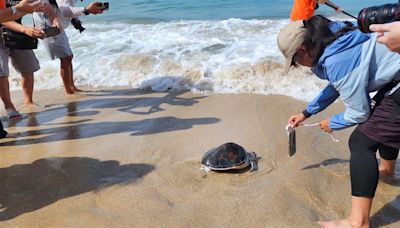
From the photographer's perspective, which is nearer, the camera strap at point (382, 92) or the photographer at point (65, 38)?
the camera strap at point (382, 92)

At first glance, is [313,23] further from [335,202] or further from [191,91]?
[191,91]

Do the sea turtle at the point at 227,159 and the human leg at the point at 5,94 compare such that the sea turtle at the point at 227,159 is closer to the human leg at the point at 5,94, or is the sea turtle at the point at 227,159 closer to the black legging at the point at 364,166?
the black legging at the point at 364,166

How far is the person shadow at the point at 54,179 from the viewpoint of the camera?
10.4 ft

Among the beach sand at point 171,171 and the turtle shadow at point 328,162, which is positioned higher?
the turtle shadow at point 328,162

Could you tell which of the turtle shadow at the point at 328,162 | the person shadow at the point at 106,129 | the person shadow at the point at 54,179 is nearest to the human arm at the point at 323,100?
the turtle shadow at the point at 328,162

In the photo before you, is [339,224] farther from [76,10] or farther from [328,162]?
[76,10]

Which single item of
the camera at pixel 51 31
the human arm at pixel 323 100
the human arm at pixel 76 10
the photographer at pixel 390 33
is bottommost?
the human arm at pixel 323 100

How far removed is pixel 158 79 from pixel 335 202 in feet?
12.5

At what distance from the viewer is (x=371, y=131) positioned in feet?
8.33

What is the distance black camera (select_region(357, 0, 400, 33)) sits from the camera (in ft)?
6.46

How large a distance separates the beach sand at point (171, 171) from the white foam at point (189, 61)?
24.9 inches

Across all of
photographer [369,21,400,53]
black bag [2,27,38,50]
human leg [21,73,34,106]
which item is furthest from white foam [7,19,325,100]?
photographer [369,21,400,53]

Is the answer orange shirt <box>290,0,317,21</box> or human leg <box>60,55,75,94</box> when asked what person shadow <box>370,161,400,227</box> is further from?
human leg <box>60,55,75,94</box>

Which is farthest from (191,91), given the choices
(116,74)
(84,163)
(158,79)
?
(84,163)
